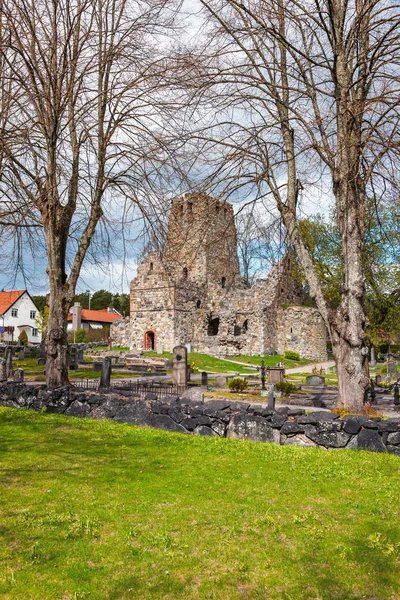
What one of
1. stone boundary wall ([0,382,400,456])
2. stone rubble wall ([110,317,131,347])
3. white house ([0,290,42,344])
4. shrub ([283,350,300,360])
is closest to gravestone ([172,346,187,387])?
stone boundary wall ([0,382,400,456])

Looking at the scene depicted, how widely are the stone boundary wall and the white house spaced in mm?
54549

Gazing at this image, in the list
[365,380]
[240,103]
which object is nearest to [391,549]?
[365,380]

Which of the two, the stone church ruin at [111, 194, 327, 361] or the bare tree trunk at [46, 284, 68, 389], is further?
the stone church ruin at [111, 194, 327, 361]

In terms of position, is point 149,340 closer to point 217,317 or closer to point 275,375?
point 217,317

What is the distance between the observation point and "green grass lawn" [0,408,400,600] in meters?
3.65

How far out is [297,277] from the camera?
3344cm

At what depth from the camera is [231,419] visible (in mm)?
9000

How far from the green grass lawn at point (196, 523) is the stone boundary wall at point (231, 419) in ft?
1.25

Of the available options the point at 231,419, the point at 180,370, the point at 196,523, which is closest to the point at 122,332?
the point at 180,370

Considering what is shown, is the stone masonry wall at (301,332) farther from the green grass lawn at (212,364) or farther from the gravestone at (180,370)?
the gravestone at (180,370)

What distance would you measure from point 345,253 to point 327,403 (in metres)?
5.73

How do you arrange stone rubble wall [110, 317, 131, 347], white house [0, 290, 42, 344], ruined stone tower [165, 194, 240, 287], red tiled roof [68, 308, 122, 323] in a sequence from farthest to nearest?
red tiled roof [68, 308, 122, 323] < white house [0, 290, 42, 344] < stone rubble wall [110, 317, 131, 347] < ruined stone tower [165, 194, 240, 287]

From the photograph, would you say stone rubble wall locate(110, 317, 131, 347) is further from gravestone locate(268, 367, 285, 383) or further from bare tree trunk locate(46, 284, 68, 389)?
bare tree trunk locate(46, 284, 68, 389)

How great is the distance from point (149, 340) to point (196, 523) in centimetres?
3487
